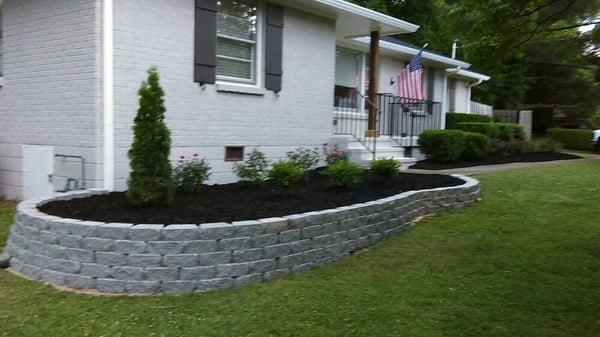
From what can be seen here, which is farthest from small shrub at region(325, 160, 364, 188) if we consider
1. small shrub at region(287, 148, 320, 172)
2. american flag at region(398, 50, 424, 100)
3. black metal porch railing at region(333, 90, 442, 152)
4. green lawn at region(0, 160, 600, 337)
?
american flag at region(398, 50, 424, 100)

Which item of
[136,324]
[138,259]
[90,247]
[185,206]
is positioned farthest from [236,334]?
[185,206]

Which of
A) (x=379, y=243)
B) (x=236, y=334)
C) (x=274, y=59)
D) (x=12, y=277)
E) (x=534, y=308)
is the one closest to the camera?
(x=236, y=334)

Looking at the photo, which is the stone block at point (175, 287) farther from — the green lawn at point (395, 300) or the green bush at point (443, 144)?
the green bush at point (443, 144)

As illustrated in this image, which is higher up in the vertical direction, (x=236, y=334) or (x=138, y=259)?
(x=138, y=259)

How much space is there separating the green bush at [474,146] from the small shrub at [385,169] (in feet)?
17.5

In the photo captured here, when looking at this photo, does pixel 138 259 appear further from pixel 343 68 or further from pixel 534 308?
pixel 343 68

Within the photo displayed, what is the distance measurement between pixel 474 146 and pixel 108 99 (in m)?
8.77

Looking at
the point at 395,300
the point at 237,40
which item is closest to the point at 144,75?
the point at 237,40

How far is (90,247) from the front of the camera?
4.34 metres

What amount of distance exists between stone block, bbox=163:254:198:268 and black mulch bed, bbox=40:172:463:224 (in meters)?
0.47

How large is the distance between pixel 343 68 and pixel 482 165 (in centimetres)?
400

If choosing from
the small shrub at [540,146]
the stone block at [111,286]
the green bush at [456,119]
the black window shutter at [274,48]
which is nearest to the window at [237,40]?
the black window shutter at [274,48]

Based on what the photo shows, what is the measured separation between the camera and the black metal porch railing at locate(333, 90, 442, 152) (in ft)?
38.0

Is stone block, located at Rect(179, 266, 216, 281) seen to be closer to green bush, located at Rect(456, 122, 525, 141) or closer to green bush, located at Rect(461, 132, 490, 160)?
green bush, located at Rect(461, 132, 490, 160)
